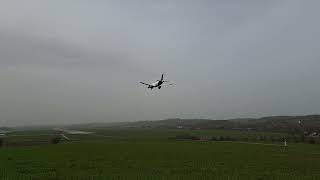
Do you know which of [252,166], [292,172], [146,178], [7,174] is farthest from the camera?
[252,166]

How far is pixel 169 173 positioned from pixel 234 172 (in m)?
5.54

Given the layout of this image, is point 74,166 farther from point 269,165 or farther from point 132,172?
point 269,165

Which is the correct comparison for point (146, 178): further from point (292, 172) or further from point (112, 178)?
point (292, 172)

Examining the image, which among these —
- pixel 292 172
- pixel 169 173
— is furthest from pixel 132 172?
pixel 292 172

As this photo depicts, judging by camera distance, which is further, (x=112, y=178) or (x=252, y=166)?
(x=252, y=166)

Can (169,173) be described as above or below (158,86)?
below

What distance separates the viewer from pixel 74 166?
43344 mm

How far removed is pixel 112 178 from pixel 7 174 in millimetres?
9314

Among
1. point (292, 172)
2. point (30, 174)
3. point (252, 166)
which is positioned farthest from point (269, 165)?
point (30, 174)

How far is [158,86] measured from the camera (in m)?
36.0

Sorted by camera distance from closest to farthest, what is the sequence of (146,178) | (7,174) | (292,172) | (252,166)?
(146,178)
(7,174)
(292,172)
(252,166)

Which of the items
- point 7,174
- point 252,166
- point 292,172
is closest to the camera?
point 7,174

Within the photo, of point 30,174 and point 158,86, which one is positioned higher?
point 158,86

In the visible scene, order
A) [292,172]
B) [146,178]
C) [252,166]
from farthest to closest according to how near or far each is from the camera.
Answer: [252,166] < [292,172] < [146,178]
